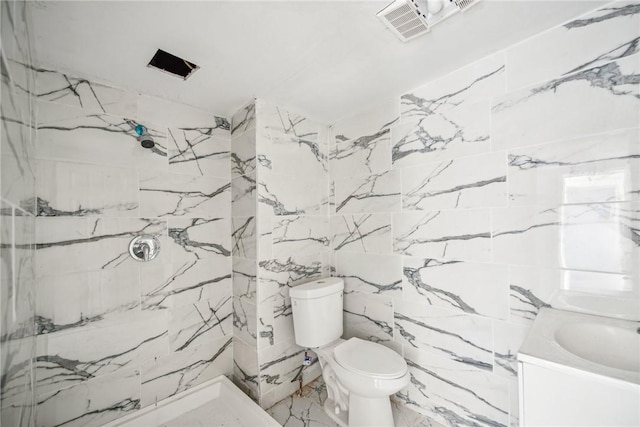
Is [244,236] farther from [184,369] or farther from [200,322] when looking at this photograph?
[184,369]

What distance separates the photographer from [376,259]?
1872mm

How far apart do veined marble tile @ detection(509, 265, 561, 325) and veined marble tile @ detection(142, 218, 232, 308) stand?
5.97ft

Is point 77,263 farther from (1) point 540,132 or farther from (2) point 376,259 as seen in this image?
(1) point 540,132

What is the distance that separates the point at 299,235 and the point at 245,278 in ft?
1.64

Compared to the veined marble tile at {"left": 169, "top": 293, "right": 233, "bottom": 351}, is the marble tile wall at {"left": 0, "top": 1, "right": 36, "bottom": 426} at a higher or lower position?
higher

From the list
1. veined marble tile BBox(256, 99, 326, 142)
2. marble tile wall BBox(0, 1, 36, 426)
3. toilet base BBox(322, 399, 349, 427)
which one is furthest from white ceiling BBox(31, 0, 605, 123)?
toilet base BBox(322, 399, 349, 427)

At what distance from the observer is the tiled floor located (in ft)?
5.29

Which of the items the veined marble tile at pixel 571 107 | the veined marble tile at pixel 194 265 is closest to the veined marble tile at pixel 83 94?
the veined marble tile at pixel 194 265

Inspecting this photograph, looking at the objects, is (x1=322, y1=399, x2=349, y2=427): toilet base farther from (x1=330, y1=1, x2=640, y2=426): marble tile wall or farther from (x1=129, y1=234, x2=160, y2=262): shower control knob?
(x1=129, y1=234, x2=160, y2=262): shower control knob

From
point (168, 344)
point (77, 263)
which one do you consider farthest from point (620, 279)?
A: point (77, 263)

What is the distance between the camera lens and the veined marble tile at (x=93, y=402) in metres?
1.33

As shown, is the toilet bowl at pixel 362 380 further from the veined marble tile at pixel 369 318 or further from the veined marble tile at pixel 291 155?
the veined marble tile at pixel 291 155

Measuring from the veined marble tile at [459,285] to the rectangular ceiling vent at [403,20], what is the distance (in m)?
1.22

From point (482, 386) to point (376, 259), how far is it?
90 centimetres
